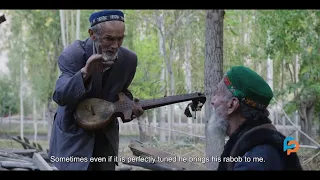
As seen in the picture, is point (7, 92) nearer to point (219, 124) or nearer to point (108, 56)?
point (108, 56)

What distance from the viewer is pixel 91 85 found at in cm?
339

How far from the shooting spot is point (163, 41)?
18.1 m

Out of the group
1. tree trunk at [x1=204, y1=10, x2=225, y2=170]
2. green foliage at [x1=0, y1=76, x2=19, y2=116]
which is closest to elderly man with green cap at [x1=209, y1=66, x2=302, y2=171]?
tree trunk at [x1=204, y1=10, x2=225, y2=170]

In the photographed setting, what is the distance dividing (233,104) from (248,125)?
0.44 feet

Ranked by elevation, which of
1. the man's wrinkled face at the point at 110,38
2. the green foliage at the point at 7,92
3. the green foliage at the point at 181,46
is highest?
the man's wrinkled face at the point at 110,38

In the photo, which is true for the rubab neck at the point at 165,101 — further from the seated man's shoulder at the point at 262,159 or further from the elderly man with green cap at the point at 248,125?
the seated man's shoulder at the point at 262,159

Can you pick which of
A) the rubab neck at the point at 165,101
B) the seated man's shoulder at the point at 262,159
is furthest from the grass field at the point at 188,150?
the seated man's shoulder at the point at 262,159

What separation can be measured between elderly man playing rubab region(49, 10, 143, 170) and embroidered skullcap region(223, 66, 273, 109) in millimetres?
942

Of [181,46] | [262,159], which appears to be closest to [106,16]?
[262,159]

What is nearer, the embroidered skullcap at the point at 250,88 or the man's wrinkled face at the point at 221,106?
the embroidered skullcap at the point at 250,88

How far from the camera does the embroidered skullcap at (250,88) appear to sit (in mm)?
2584

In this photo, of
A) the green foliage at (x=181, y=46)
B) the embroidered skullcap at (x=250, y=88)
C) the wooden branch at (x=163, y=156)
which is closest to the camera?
the embroidered skullcap at (x=250, y=88)
